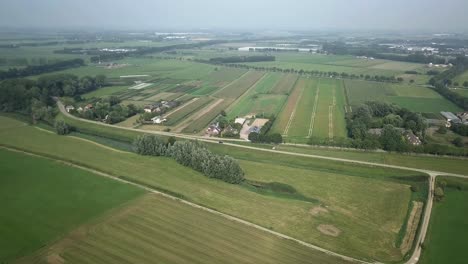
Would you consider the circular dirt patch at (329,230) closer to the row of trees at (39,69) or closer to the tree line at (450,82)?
the tree line at (450,82)

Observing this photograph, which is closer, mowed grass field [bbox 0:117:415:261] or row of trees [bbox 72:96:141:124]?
mowed grass field [bbox 0:117:415:261]

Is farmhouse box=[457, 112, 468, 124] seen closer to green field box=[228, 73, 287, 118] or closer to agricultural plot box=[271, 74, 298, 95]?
green field box=[228, 73, 287, 118]

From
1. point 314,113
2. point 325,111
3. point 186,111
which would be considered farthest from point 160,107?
point 325,111

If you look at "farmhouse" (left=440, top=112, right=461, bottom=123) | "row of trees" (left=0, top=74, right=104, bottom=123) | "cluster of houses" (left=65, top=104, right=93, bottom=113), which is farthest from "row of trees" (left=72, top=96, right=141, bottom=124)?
"farmhouse" (left=440, top=112, right=461, bottom=123)

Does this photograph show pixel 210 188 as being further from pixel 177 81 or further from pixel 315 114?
pixel 177 81

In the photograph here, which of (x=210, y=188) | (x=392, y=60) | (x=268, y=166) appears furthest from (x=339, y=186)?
(x=392, y=60)

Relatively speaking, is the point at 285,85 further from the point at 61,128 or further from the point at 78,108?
the point at 61,128
